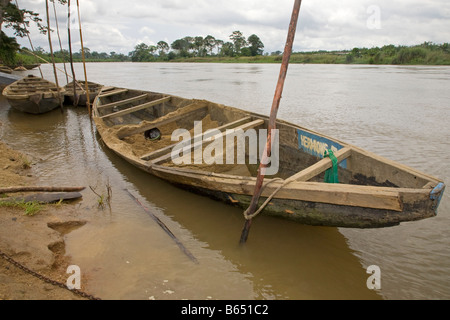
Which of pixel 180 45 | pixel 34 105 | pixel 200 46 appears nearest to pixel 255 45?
pixel 200 46

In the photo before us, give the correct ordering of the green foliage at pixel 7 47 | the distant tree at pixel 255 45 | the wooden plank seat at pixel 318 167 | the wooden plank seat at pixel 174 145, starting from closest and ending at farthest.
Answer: the wooden plank seat at pixel 318 167
the wooden plank seat at pixel 174 145
the green foliage at pixel 7 47
the distant tree at pixel 255 45

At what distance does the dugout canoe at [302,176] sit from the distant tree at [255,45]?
6397 cm

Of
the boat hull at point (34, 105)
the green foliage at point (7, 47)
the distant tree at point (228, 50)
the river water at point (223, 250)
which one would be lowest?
the river water at point (223, 250)

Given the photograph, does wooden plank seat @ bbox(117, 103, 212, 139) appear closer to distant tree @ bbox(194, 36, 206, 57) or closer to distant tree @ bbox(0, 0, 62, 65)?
distant tree @ bbox(0, 0, 62, 65)

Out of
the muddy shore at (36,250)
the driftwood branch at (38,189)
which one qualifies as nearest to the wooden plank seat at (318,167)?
the muddy shore at (36,250)

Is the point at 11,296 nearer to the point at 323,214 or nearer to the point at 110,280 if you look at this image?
the point at 110,280

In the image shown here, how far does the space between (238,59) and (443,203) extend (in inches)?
2343

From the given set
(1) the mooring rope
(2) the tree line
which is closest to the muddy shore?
(1) the mooring rope

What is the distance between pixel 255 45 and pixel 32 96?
63300 mm

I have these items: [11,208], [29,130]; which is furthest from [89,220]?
[29,130]

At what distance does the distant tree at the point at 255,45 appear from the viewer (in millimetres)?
64994

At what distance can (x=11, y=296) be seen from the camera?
2.02m

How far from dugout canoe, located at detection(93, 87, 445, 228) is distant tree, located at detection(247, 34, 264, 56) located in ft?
210

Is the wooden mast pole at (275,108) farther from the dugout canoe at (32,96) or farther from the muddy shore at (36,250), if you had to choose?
the dugout canoe at (32,96)
